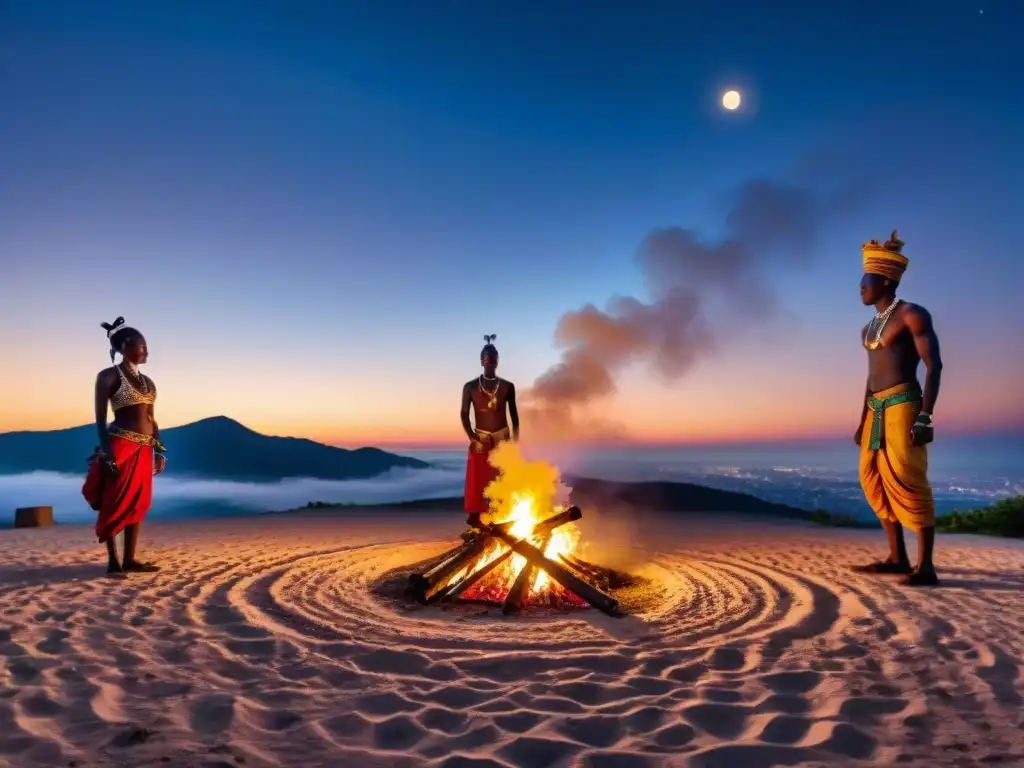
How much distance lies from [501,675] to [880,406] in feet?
17.3

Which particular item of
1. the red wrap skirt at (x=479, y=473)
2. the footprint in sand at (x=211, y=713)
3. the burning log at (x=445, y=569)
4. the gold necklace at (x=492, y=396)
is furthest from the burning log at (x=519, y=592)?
the gold necklace at (x=492, y=396)

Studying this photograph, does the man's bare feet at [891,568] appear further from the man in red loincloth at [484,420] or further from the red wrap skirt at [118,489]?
the red wrap skirt at [118,489]

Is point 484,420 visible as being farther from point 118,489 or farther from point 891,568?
point 891,568

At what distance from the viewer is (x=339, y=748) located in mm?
3127

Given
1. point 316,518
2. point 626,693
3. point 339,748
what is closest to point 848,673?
point 626,693

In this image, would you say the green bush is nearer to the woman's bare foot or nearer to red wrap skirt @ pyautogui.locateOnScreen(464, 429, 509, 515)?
red wrap skirt @ pyautogui.locateOnScreen(464, 429, 509, 515)

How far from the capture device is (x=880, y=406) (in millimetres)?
6906

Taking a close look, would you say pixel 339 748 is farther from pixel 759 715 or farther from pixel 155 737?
pixel 759 715

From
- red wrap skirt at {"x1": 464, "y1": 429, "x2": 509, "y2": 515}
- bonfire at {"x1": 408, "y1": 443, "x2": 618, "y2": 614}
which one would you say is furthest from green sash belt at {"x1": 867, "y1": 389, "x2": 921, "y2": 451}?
red wrap skirt at {"x1": 464, "y1": 429, "x2": 509, "y2": 515}

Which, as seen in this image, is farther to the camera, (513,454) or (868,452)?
(513,454)

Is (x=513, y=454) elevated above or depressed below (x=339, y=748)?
above

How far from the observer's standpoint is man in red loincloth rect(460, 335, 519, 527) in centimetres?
934

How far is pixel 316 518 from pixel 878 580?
448 inches

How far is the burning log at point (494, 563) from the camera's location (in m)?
6.12
